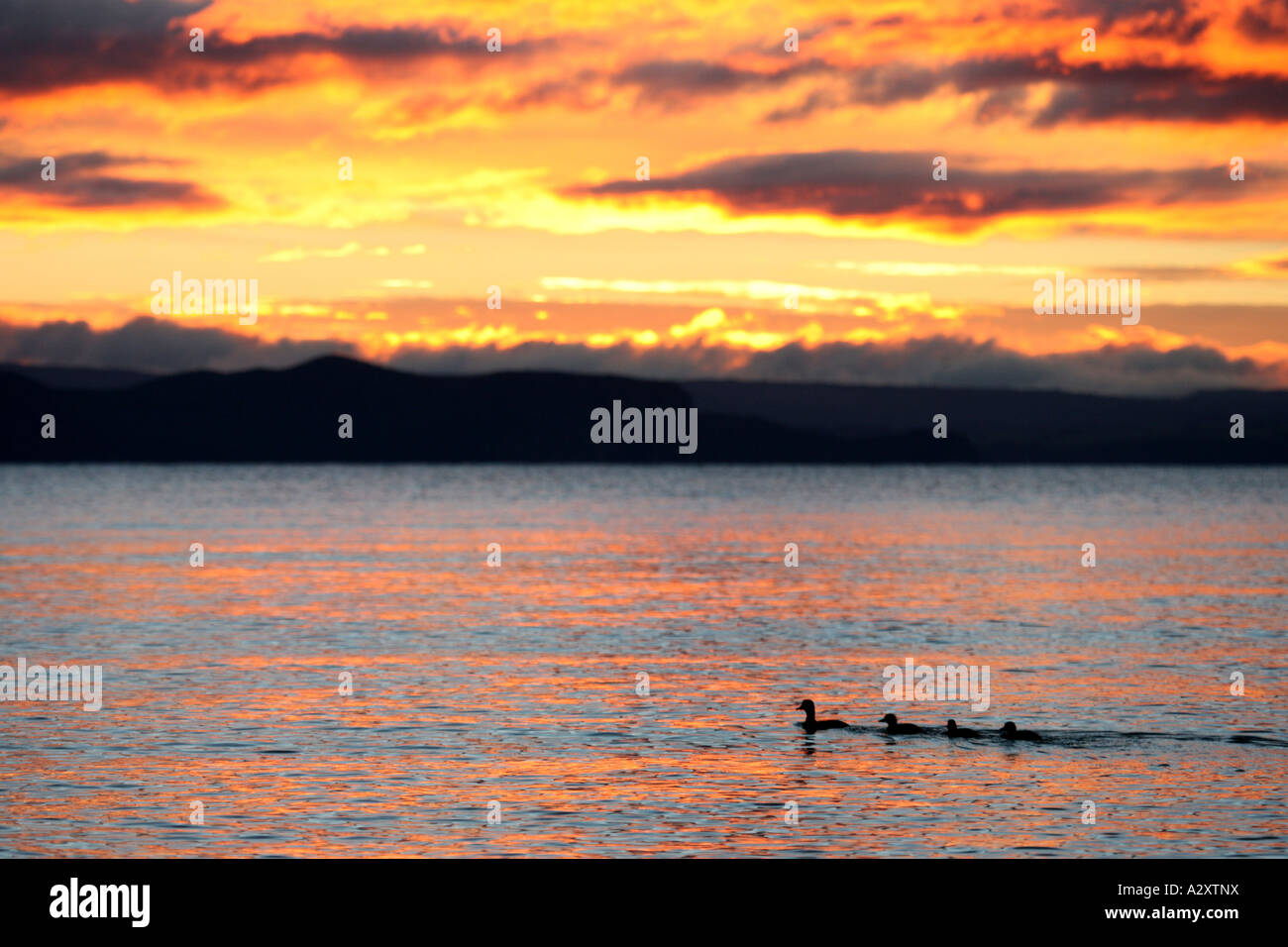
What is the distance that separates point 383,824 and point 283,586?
52.1 m

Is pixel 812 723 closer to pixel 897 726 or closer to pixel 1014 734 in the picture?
pixel 897 726

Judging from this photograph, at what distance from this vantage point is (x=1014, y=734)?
35.9 m

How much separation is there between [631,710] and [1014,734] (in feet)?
33.6

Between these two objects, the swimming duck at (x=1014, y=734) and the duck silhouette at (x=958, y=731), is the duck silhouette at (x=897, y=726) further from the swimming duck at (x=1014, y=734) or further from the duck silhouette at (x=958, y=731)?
the swimming duck at (x=1014, y=734)

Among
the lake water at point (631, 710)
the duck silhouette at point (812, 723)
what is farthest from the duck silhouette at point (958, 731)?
the duck silhouette at point (812, 723)

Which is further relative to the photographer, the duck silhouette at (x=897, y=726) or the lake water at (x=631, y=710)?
the duck silhouette at (x=897, y=726)

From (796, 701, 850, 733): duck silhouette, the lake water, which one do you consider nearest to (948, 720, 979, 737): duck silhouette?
the lake water

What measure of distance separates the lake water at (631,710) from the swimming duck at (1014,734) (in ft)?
1.17

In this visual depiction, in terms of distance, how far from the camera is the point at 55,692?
41.5 m

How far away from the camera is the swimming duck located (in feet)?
118

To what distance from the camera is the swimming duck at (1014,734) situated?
35938 millimetres

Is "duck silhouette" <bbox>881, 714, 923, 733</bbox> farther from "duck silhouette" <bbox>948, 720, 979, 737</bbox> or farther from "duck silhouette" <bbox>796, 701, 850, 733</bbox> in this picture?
"duck silhouette" <bbox>796, 701, 850, 733</bbox>

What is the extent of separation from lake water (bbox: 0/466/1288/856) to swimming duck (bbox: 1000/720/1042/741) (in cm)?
36
